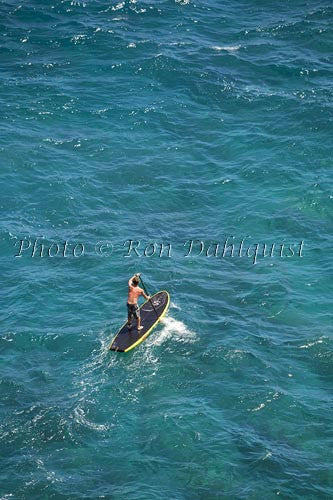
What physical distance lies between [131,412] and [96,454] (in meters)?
2.98

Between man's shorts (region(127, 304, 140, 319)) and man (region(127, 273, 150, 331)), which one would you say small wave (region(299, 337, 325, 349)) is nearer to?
man (region(127, 273, 150, 331))

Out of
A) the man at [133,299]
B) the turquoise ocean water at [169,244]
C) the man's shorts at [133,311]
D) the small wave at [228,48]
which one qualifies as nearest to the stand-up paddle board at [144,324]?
the man at [133,299]

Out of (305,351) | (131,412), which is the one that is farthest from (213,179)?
(131,412)

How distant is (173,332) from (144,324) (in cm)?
166

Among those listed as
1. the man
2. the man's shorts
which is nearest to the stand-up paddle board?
the man

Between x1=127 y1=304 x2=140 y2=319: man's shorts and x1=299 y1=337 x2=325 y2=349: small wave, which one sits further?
x1=299 y1=337 x2=325 y2=349: small wave

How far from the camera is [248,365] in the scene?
Answer: 141 feet

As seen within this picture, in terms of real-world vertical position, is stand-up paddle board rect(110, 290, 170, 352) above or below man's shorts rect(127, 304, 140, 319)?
below

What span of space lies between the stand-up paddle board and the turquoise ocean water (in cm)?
68

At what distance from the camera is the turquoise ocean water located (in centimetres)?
3831

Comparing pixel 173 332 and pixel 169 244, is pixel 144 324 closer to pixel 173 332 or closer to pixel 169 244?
pixel 173 332

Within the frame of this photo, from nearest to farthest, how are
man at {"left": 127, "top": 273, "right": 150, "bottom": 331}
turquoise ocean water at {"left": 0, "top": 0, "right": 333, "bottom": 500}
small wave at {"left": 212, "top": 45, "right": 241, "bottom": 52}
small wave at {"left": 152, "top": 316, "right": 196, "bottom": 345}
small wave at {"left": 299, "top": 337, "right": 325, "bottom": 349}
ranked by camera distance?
turquoise ocean water at {"left": 0, "top": 0, "right": 333, "bottom": 500}, man at {"left": 127, "top": 273, "right": 150, "bottom": 331}, small wave at {"left": 299, "top": 337, "right": 325, "bottom": 349}, small wave at {"left": 152, "top": 316, "right": 196, "bottom": 345}, small wave at {"left": 212, "top": 45, "right": 241, "bottom": 52}

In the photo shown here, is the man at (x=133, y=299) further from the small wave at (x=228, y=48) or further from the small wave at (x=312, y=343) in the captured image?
the small wave at (x=228, y=48)

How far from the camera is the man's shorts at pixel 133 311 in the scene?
43.9m
